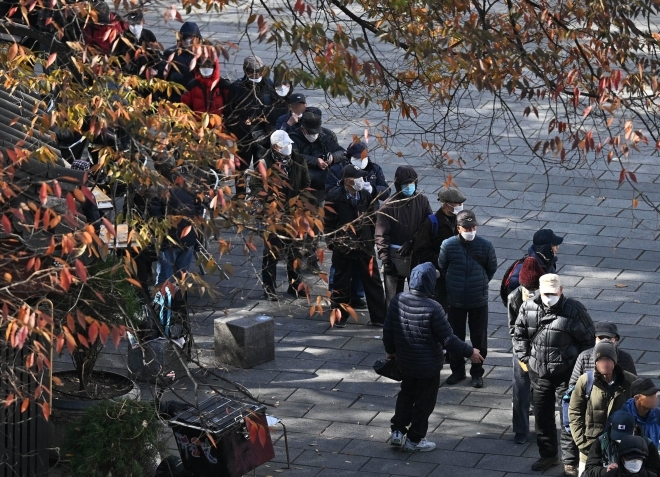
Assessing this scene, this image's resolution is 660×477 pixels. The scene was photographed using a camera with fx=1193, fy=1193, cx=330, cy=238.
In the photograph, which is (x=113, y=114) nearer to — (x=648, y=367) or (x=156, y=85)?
(x=156, y=85)

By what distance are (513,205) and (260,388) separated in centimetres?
583

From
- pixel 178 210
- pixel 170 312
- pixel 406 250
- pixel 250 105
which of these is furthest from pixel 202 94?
pixel 178 210

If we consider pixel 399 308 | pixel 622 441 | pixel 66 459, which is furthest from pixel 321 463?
pixel 622 441

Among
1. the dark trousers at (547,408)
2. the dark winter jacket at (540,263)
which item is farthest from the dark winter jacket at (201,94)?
the dark trousers at (547,408)

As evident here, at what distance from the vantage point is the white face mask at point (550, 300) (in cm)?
987

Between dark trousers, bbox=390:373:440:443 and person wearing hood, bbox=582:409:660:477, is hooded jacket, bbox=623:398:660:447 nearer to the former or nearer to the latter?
person wearing hood, bbox=582:409:660:477

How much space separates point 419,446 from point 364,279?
3.04 metres

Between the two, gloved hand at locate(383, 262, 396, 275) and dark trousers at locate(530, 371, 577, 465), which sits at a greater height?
gloved hand at locate(383, 262, 396, 275)

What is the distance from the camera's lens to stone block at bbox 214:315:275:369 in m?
12.0

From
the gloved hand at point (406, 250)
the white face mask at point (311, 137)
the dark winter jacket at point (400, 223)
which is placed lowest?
the gloved hand at point (406, 250)

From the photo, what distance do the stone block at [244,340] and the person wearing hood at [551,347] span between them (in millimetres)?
3033

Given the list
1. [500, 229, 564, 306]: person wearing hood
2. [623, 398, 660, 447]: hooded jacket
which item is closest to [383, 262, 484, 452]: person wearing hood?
[500, 229, 564, 306]: person wearing hood

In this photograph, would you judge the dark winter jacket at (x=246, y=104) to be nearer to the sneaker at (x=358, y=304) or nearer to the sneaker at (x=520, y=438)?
the sneaker at (x=358, y=304)

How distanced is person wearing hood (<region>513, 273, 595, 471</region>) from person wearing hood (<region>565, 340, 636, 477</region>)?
0.52 metres
